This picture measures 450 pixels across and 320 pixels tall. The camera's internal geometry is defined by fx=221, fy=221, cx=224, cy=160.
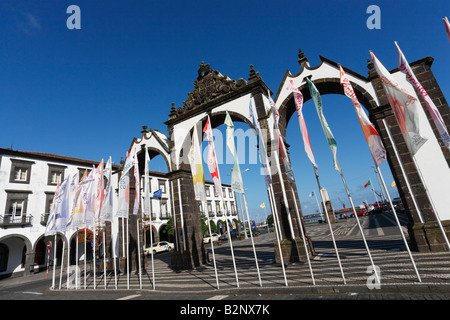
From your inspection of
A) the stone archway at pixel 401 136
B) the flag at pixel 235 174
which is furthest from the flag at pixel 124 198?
the stone archway at pixel 401 136

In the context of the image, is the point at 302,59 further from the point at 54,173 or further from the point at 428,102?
the point at 54,173

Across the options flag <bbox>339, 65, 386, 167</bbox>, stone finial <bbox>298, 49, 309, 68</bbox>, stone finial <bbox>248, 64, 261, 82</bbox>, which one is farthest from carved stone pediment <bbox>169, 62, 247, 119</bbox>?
flag <bbox>339, 65, 386, 167</bbox>

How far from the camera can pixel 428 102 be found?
561 cm

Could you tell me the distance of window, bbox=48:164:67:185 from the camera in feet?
81.7

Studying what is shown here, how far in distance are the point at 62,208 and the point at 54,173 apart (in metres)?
18.6

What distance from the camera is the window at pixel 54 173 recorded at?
24906 millimetres

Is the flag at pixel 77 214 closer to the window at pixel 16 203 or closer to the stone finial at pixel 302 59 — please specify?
the stone finial at pixel 302 59

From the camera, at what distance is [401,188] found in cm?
833

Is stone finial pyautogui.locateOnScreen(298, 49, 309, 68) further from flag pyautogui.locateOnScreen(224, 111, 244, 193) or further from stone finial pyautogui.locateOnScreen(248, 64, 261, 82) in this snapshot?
flag pyautogui.locateOnScreen(224, 111, 244, 193)

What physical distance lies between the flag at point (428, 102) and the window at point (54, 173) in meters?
30.3
